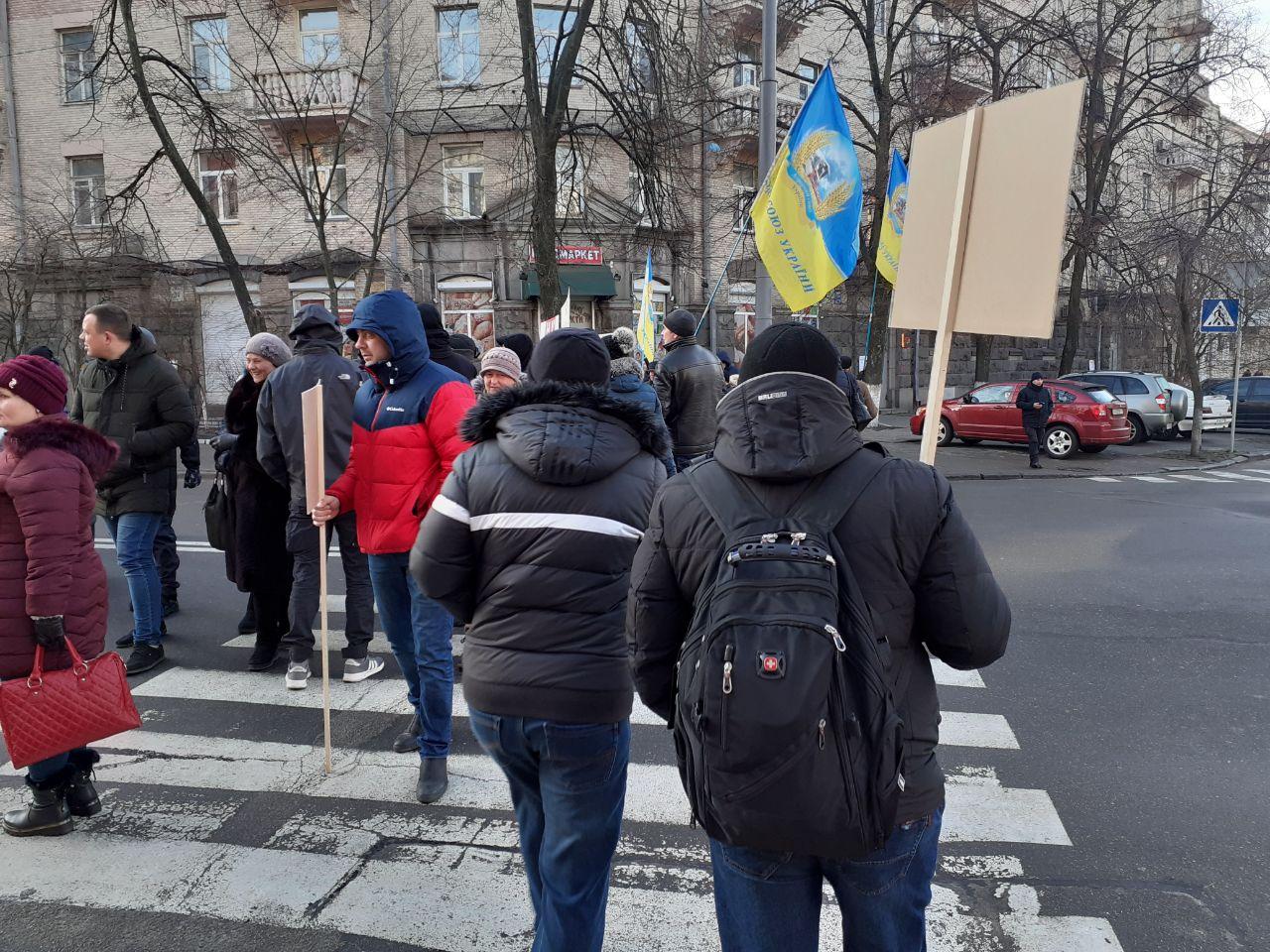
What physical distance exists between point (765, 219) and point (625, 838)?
18.5 feet

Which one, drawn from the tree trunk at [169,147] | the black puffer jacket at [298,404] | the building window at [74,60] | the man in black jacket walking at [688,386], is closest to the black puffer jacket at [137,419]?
the black puffer jacket at [298,404]

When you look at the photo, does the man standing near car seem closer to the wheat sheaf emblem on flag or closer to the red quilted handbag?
the wheat sheaf emblem on flag

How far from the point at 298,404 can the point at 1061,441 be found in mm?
16789

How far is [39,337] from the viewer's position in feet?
78.5

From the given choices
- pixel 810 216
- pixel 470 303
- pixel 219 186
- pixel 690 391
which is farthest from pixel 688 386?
pixel 219 186

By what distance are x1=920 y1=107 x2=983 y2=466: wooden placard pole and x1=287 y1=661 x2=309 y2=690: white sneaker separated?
13.5ft

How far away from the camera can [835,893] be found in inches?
77.9

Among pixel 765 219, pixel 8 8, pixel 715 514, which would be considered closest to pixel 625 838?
pixel 715 514

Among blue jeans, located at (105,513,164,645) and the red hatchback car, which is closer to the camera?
blue jeans, located at (105,513,164,645)

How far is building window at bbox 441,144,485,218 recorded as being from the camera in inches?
990

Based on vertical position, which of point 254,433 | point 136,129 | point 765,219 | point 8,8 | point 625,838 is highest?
point 8,8

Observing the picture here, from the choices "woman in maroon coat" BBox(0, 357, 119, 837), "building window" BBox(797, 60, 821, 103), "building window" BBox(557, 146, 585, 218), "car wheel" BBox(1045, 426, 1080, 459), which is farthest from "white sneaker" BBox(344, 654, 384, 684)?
"building window" BBox(797, 60, 821, 103)

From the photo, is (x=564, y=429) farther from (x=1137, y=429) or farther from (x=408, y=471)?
(x=1137, y=429)

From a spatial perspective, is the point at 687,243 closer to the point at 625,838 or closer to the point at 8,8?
the point at 8,8
